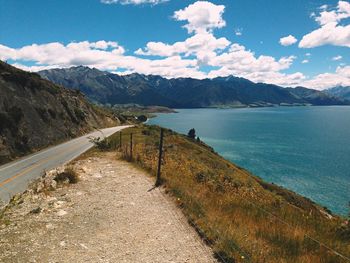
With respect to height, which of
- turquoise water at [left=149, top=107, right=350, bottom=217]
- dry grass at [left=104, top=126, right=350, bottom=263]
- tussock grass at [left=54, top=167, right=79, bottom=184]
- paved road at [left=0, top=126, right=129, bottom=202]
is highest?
dry grass at [left=104, top=126, right=350, bottom=263]

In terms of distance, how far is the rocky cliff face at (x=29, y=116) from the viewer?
45.7m

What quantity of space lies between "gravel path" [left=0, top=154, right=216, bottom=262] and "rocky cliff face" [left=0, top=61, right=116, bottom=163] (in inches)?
1240

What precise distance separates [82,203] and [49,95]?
195 ft

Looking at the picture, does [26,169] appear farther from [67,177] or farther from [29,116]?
[29,116]

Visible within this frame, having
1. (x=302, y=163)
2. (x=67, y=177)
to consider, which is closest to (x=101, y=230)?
(x=67, y=177)

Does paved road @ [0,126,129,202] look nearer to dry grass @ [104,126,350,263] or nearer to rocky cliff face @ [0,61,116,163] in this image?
rocky cliff face @ [0,61,116,163]

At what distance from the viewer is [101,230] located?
11.2 m

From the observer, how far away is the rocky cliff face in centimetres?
4566

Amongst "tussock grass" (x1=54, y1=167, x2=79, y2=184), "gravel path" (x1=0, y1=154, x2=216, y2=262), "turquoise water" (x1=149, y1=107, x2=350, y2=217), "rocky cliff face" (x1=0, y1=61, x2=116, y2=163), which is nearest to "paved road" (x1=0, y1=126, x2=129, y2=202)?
"rocky cliff face" (x1=0, y1=61, x2=116, y2=163)

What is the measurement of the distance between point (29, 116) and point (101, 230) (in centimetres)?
4815

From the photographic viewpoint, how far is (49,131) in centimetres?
5731

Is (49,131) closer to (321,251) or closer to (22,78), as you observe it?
(22,78)

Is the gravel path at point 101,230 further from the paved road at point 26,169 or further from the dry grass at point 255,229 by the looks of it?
the paved road at point 26,169

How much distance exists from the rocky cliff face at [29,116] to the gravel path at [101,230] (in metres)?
31.5
